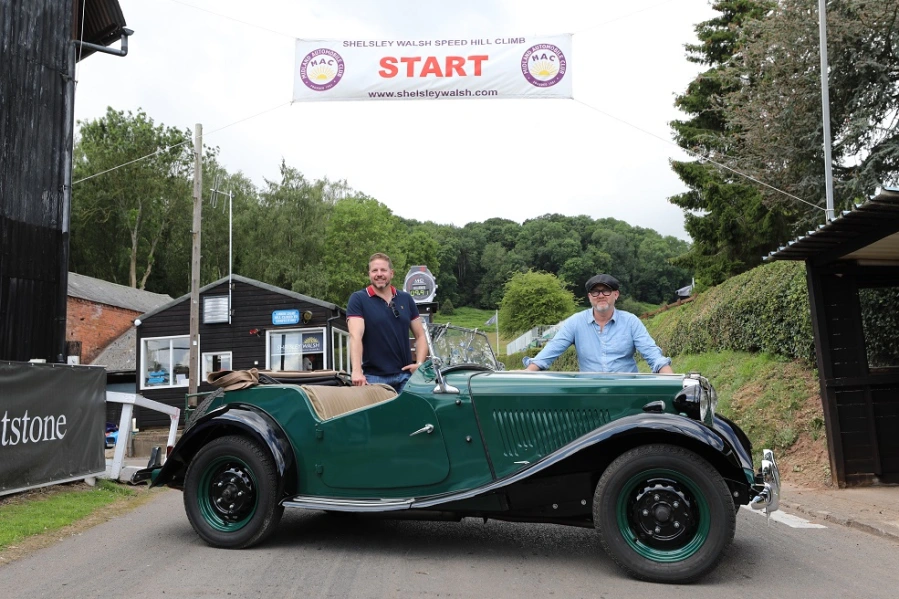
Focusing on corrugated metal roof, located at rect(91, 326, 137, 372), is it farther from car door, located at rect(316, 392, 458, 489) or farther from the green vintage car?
car door, located at rect(316, 392, 458, 489)

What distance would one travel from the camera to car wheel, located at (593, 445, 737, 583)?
14.0 ft

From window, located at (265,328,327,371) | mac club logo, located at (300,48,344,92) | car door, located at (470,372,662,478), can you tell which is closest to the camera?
car door, located at (470,372,662,478)

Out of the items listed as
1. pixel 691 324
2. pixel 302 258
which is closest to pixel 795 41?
pixel 691 324

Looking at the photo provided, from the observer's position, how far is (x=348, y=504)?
194 inches

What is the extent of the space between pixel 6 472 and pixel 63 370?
131 centimetres

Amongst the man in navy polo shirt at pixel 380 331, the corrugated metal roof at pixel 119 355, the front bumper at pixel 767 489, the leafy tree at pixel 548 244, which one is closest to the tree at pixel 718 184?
the man in navy polo shirt at pixel 380 331

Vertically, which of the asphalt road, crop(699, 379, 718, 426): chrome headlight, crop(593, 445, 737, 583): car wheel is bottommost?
the asphalt road

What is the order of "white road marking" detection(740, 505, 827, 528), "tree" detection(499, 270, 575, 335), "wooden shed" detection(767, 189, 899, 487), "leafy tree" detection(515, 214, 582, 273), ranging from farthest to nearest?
"leafy tree" detection(515, 214, 582, 273) < "tree" detection(499, 270, 575, 335) < "wooden shed" detection(767, 189, 899, 487) < "white road marking" detection(740, 505, 827, 528)

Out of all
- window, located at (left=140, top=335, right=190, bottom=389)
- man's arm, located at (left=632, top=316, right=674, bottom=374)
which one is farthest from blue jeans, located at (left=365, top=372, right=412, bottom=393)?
window, located at (left=140, top=335, right=190, bottom=389)

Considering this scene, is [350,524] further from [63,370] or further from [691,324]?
[691,324]

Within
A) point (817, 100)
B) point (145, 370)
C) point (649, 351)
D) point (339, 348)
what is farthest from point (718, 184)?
point (145, 370)

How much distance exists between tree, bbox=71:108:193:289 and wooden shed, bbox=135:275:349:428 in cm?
2423

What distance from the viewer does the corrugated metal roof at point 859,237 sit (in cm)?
659

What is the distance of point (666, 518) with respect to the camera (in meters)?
4.34
